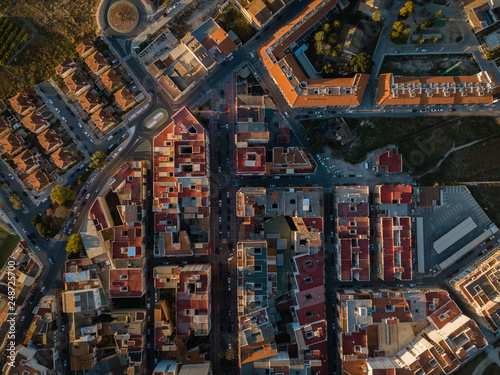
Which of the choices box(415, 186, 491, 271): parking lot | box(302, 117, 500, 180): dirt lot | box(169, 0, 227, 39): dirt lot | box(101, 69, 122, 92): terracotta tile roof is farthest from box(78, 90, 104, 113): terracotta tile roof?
box(415, 186, 491, 271): parking lot

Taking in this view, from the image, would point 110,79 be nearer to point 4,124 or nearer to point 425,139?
point 4,124

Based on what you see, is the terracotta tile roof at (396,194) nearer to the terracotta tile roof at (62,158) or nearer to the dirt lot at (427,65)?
the dirt lot at (427,65)

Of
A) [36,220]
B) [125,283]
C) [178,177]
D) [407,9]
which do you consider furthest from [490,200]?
[36,220]

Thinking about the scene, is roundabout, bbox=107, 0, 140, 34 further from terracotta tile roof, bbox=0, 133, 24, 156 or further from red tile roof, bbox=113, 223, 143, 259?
red tile roof, bbox=113, 223, 143, 259

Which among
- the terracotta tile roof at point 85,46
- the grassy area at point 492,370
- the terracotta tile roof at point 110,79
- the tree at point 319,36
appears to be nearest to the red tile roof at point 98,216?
the terracotta tile roof at point 110,79

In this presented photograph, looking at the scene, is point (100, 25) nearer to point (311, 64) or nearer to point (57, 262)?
point (311, 64)

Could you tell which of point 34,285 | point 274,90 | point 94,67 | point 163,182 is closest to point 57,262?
point 34,285
